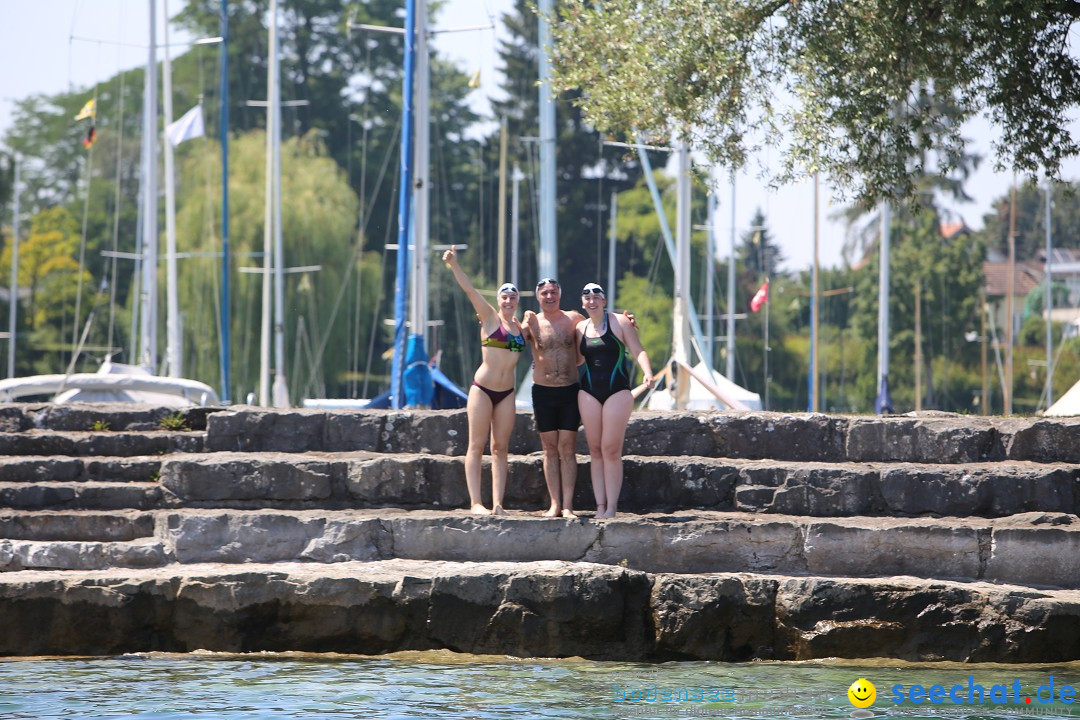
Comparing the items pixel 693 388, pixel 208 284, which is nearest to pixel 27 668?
pixel 693 388

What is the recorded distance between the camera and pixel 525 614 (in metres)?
9.49

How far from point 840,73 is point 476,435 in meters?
4.52

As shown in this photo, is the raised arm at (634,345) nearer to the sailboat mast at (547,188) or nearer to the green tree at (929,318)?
the sailboat mast at (547,188)

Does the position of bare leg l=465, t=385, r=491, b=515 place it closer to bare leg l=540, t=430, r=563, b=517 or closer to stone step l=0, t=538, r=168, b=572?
bare leg l=540, t=430, r=563, b=517

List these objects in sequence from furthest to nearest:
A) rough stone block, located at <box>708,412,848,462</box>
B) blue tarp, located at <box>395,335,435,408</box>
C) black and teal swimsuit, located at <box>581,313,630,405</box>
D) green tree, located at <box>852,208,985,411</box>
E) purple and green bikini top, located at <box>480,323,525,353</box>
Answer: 1. green tree, located at <box>852,208,985,411</box>
2. blue tarp, located at <box>395,335,435,408</box>
3. rough stone block, located at <box>708,412,848,462</box>
4. purple and green bikini top, located at <box>480,323,525,353</box>
5. black and teal swimsuit, located at <box>581,313,630,405</box>

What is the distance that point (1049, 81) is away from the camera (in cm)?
1209

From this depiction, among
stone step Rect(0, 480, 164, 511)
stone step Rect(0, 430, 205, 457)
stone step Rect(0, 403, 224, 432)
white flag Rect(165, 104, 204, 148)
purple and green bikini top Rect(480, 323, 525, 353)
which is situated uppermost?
white flag Rect(165, 104, 204, 148)

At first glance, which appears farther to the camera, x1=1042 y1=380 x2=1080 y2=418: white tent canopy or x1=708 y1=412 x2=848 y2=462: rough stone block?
x1=1042 y1=380 x2=1080 y2=418: white tent canopy

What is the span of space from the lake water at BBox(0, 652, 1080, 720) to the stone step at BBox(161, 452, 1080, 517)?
1669 mm

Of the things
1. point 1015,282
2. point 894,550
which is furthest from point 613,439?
point 1015,282

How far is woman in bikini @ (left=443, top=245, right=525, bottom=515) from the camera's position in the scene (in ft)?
35.1

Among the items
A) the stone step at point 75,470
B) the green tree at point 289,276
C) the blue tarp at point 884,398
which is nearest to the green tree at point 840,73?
the stone step at point 75,470

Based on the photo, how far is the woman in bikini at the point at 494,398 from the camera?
10.7 metres

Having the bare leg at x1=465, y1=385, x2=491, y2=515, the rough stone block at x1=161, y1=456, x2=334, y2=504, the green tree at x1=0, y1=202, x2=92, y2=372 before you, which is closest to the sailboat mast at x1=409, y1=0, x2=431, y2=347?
the rough stone block at x1=161, y1=456, x2=334, y2=504
